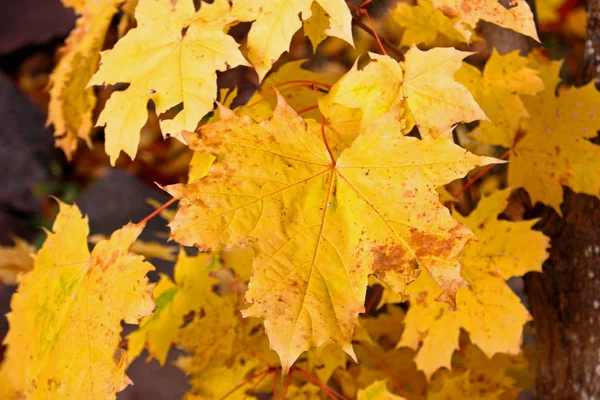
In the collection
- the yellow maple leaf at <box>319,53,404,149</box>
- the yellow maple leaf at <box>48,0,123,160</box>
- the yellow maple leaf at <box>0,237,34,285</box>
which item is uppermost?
the yellow maple leaf at <box>319,53,404,149</box>

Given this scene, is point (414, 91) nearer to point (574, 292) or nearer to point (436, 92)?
point (436, 92)

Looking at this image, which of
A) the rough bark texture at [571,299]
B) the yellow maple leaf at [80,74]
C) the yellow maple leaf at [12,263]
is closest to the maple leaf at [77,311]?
the yellow maple leaf at [80,74]

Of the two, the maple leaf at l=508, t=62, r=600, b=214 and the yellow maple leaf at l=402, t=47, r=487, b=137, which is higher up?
the yellow maple leaf at l=402, t=47, r=487, b=137

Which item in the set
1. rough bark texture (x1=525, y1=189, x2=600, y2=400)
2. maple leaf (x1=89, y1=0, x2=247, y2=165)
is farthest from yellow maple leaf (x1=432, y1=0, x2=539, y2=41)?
rough bark texture (x1=525, y1=189, x2=600, y2=400)

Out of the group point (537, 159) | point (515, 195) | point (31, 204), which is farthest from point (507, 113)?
point (31, 204)

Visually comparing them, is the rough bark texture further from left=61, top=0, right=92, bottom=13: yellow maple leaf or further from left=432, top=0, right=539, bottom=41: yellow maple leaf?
left=61, top=0, right=92, bottom=13: yellow maple leaf

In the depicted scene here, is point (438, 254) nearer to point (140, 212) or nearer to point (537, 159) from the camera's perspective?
point (537, 159)
